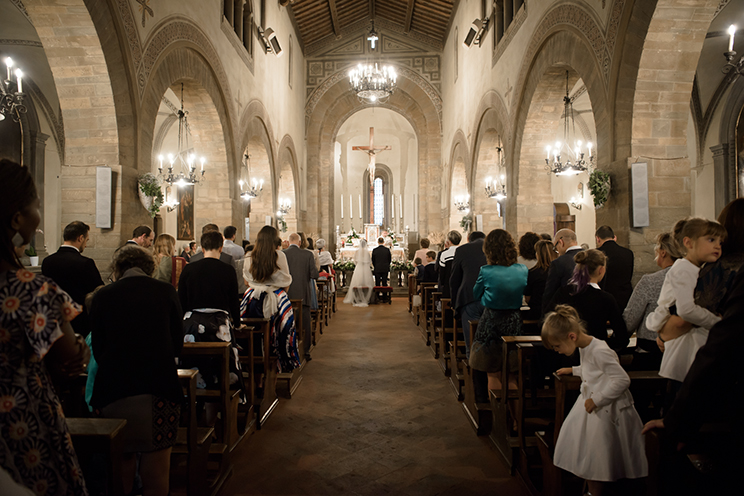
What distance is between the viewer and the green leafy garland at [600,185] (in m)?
5.47

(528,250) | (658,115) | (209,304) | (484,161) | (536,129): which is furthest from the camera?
(484,161)

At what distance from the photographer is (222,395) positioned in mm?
3178

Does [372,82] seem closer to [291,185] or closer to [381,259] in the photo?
[291,185]

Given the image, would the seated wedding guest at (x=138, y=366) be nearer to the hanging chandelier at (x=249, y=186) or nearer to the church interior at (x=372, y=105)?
the church interior at (x=372, y=105)

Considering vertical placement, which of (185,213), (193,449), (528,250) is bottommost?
(193,449)

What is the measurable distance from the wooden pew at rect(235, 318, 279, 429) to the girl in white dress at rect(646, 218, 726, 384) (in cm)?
288

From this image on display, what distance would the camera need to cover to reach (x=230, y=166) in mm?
9820

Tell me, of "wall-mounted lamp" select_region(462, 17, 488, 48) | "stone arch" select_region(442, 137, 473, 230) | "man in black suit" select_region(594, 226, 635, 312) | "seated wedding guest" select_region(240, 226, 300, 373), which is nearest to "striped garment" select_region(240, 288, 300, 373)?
"seated wedding guest" select_region(240, 226, 300, 373)

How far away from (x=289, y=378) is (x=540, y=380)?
253 cm

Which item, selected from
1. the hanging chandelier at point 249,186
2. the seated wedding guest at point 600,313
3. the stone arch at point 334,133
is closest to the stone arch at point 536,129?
the seated wedding guest at point 600,313

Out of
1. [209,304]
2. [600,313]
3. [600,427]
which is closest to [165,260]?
[209,304]

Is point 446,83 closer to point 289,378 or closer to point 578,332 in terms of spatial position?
point 289,378

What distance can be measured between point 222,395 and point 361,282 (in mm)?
8977

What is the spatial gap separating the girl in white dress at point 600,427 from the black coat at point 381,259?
32.2 feet
